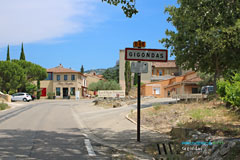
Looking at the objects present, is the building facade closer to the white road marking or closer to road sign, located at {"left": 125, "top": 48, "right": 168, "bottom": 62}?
road sign, located at {"left": 125, "top": 48, "right": 168, "bottom": 62}

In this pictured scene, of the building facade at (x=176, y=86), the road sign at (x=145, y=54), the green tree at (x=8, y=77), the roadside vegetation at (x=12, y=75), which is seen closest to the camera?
the road sign at (x=145, y=54)

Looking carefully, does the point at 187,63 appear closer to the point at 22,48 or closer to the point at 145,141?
the point at 145,141

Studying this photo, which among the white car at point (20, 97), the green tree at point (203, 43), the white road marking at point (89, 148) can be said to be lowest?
the white road marking at point (89, 148)

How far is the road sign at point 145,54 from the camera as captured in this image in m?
8.84

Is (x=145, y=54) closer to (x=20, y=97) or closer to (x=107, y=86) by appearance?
(x=20, y=97)

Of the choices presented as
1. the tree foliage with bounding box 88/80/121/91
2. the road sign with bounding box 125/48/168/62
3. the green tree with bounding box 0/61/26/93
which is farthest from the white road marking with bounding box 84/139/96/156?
the tree foliage with bounding box 88/80/121/91

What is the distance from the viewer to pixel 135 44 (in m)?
8.96

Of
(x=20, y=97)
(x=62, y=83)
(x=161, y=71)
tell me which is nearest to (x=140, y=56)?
(x=20, y=97)

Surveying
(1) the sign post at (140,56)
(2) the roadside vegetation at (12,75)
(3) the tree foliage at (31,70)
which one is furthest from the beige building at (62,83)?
(1) the sign post at (140,56)

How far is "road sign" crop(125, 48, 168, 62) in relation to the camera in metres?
8.84

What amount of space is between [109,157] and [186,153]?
1880 millimetres

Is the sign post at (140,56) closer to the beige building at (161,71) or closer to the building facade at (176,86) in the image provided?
the building facade at (176,86)

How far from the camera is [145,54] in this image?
8961mm

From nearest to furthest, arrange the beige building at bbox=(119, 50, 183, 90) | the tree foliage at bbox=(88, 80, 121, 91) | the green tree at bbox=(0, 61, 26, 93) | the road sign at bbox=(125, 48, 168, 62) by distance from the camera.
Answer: the road sign at bbox=(125, 48, 168, 62), the green tree at bbox=(0, 61, 26, 93), the tree foliage at bbox=(88, 80, 121, 91), the beige building at bbox=(119, 50, 183, 90)
